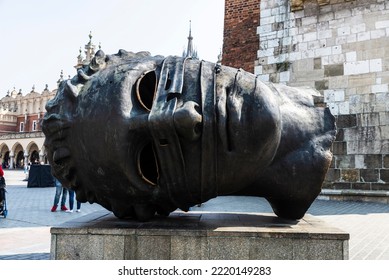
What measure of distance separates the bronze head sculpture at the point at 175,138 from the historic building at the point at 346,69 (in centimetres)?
702

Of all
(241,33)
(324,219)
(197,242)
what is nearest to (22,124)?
(241,33)

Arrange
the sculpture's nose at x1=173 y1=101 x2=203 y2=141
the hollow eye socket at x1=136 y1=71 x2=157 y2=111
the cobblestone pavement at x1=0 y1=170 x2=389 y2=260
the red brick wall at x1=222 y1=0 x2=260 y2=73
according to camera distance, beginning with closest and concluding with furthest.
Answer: the sculpture's nose at x1=173 y1=101 x2=203 y2=141 → the hollow eye socket at x1=136 y1=71 x2=157 y2=111 → the cobblestone pavement at x1=0 y1=170 x2=389 y2=260 → the red brick wall at x1=222 y1=0 x2=260 y2=73

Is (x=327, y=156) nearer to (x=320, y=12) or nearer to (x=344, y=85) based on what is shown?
(x=344, y=85)

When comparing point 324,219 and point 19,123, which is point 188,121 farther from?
point 19,123

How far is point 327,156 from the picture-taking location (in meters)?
3.33

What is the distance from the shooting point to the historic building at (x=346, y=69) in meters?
9.63

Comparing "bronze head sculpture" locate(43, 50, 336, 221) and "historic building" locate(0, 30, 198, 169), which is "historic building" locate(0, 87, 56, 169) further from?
"bronze head sculpture" locate(43, 50, 336, 221)

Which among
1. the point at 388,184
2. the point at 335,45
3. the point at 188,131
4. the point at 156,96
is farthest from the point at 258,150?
the point at 335,45

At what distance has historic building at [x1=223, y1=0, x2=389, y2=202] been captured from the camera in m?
9.63

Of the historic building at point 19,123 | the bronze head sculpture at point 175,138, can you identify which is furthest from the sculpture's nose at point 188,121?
the historic building at point 19,123

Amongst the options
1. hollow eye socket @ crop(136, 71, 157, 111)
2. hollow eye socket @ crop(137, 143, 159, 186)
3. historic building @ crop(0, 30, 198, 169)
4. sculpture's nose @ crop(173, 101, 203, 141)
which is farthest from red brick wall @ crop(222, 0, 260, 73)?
historic building @ crop(0, 30, 198, 169)

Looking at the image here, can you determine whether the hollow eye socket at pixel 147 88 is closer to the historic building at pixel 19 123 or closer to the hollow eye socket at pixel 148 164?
the hollow eye socket at pixel 148 164

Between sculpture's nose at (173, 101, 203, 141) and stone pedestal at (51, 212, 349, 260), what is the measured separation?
76 centimetres
